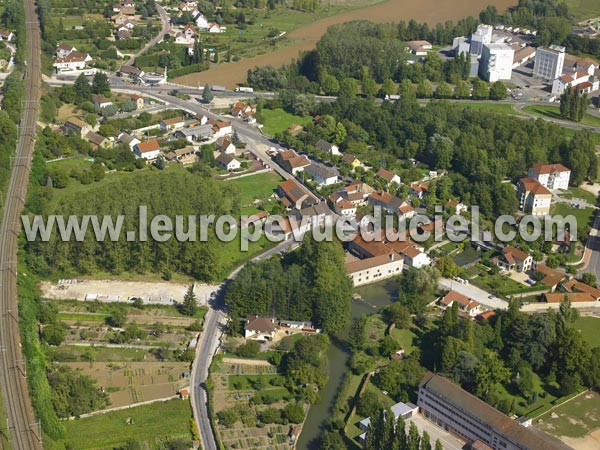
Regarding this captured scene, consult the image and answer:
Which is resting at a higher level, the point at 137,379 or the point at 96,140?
the point at 96,140

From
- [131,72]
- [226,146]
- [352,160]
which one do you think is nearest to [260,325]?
[352,160]

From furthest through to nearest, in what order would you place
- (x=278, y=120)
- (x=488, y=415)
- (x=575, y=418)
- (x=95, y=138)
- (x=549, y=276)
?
(x=278, y=120) → (x=95, y=138) → (x=549, y=276) → (x=575, y=418) → (x=488, y=415)

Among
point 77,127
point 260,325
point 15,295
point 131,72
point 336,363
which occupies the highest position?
point 131,72

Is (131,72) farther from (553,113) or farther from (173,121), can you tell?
(553,113)

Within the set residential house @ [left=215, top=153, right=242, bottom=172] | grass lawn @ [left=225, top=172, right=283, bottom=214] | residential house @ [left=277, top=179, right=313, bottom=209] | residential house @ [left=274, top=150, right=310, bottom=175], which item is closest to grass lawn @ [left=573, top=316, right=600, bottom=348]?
residential house @ [left=277, top=179, right=313, bottom=209]

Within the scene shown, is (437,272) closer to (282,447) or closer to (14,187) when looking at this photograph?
(282,447)

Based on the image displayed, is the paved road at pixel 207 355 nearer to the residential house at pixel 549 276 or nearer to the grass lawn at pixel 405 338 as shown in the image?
the grass lawn at pixel 405 338
